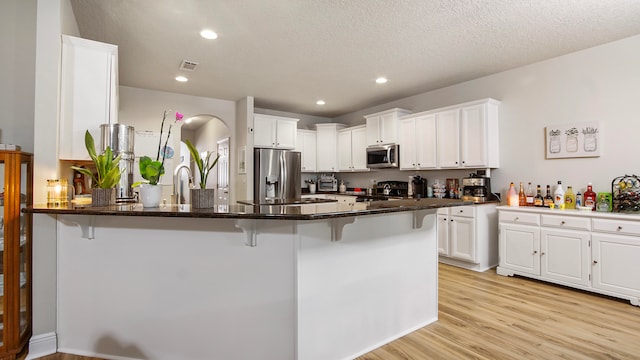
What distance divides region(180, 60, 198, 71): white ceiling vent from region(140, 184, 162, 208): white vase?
2.32m

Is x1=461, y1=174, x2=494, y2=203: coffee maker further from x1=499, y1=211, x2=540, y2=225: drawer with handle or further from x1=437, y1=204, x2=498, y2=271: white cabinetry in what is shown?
x1=499, y1=211, x2=540, y2=225: drawer with handle

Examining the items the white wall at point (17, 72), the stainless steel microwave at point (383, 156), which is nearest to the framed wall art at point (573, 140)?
the stainless steel microwave at point (383, 156)

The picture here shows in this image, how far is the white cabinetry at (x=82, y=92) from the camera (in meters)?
2.24

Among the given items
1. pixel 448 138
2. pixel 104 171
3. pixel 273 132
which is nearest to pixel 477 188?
pixel 448 138

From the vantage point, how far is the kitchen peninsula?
1.85 metres

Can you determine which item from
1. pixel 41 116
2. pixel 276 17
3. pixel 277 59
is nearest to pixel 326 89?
pixel 277 59

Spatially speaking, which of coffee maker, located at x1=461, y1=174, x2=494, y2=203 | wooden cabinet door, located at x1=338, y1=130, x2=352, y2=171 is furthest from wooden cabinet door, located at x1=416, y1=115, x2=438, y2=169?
wooden cabinet door, located at x1=338, y1=130, x2=352, y2=171

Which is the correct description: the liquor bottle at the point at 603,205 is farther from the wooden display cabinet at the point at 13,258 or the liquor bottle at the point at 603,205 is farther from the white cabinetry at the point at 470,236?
the wooden display cabinet at the point at 13,258

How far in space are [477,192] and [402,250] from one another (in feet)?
8.05

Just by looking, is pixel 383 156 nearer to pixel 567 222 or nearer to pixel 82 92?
pixel 567 222

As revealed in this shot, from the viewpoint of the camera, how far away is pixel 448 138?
454 centimetres

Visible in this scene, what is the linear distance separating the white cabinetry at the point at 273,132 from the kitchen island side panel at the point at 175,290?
3.73 metres

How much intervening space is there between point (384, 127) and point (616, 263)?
11.5 feet

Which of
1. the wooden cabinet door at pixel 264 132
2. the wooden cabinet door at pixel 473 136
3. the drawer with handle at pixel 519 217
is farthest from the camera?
the wooden cabinet door at pixel 264 132
